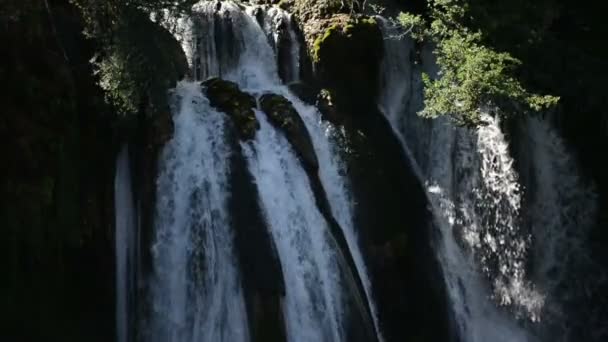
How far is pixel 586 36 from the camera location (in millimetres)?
17281

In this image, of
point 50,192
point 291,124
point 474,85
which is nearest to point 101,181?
point 50,192

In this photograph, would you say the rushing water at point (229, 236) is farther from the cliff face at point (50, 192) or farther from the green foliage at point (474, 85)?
the green foliage at point (474, 85)

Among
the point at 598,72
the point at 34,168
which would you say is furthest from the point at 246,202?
the point at 598,72

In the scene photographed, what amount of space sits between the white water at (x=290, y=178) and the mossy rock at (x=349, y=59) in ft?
2.81

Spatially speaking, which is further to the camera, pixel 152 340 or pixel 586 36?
pixel 586 36

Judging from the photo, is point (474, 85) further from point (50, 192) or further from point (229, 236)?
point (50, 192)

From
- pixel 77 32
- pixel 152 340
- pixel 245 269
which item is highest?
pixel 77 32

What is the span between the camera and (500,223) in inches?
578

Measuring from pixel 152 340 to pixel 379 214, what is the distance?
526 cm

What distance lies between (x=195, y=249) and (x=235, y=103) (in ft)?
12.4

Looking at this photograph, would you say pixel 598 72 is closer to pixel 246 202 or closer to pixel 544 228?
pixel 544 228

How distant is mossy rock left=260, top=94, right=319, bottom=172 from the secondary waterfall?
3005 mm

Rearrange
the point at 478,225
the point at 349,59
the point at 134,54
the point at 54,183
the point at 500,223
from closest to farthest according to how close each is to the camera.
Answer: the point at 54,183, the point at 134,54, the point at 500,223, the point at 478,225, the point at 349,59

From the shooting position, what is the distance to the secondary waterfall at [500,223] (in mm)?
14039
